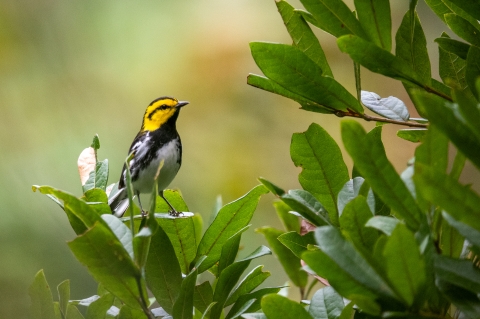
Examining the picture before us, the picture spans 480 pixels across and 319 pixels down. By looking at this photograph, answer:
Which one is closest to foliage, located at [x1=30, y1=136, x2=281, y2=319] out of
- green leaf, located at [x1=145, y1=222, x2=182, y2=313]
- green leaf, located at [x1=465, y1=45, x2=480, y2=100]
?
green leaf, located at [x1=145, y1=222, x2=182, y2=313]

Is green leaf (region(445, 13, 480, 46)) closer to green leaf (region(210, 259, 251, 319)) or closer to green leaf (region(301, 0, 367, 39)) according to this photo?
green leaf (region(301, 0, 367, 39))

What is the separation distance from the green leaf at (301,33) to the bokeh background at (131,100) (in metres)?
1.77

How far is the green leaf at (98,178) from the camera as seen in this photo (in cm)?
54

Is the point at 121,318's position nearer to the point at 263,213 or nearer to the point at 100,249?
the point at 100,249

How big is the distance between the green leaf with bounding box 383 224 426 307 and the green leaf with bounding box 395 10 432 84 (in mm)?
219

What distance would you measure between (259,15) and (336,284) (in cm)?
279

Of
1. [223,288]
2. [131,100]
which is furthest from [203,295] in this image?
[131,100]

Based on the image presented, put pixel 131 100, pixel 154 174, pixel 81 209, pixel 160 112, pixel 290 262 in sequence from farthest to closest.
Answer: pixel 131 100, pixel 160 112, pixel 154 174, pixel 290 262, pixel 81 209

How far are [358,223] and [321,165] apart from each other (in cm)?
11

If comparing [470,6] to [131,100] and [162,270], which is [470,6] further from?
[131,100]

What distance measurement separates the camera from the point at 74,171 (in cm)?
235

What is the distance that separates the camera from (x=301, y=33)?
491 mm

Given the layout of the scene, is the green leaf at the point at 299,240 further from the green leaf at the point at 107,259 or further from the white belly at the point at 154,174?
the white belly at the point at 154,174

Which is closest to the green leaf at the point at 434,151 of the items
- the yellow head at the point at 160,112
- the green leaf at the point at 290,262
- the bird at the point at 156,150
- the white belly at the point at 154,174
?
the green leaf at the point at 290,262
